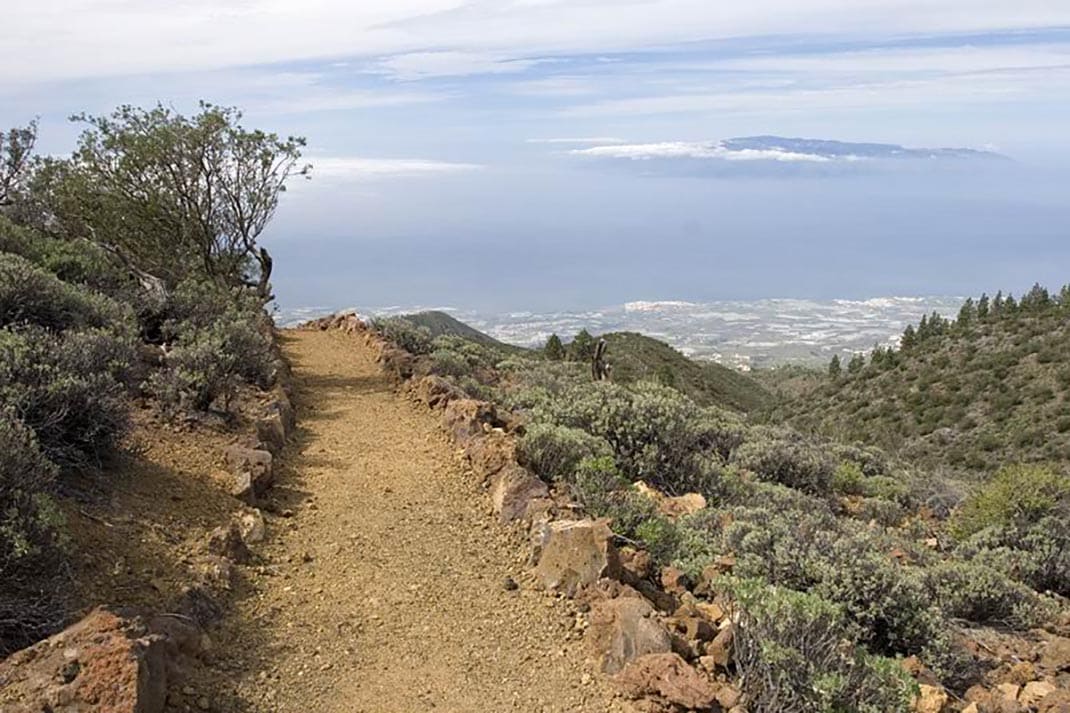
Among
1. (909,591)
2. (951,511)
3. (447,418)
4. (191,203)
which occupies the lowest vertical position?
(951,511)

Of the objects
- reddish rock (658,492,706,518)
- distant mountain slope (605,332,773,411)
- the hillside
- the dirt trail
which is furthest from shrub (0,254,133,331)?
distant mountain slope (605,332,773,411)

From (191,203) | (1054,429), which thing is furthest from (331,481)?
(1054,429)

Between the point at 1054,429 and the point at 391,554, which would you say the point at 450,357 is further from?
the point at 1054,429

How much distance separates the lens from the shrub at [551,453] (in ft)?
24.7

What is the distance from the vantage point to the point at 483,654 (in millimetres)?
4691

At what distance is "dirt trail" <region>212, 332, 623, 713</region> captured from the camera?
4.24 m

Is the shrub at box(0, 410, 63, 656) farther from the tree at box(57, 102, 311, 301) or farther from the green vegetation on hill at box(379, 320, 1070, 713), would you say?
the tree at box(57, 102, 311, 301)

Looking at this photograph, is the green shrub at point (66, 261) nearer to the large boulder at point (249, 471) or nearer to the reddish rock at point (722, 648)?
the large boulder at point (249, 471)

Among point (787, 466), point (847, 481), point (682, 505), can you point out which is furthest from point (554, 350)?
point (682, 505)

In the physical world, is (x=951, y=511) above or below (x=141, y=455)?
below

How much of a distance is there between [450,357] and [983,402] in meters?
26.1

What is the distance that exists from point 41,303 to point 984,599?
944 centimetres

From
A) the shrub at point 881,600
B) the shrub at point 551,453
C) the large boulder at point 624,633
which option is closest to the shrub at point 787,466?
the shrub at point 551,453

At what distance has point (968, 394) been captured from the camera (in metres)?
32.8
